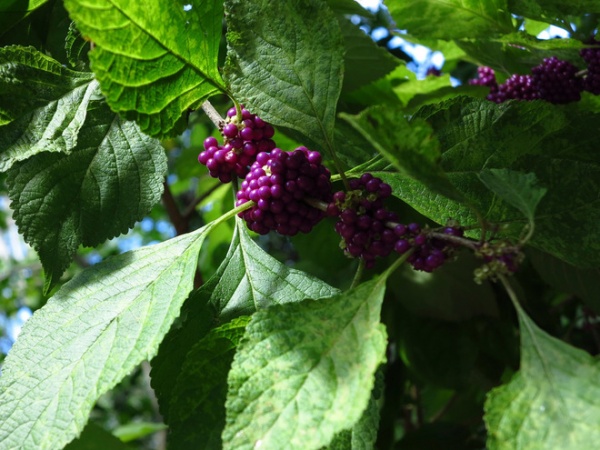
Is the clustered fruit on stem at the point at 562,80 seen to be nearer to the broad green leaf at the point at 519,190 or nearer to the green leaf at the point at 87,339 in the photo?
the broad green leaf at the point at 519,190

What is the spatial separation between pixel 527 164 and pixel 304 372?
11.1 inches

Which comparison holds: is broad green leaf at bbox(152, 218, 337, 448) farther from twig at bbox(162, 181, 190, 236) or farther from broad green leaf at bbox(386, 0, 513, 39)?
twig at bbox(162, 181, 190, 236)

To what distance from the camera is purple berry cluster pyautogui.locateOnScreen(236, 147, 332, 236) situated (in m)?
0.57

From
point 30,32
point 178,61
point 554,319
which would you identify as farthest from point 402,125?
point 554,319

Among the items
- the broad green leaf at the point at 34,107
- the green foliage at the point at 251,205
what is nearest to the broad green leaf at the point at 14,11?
the green foliage at the point at 251,205

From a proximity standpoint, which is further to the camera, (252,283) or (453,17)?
(453,17)

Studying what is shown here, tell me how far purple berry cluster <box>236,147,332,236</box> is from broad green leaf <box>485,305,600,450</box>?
21cm

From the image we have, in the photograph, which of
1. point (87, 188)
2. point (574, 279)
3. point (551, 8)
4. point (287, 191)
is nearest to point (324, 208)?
point (287, 191)

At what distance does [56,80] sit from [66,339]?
0.26m

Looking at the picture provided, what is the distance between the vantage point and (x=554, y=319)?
118 cm

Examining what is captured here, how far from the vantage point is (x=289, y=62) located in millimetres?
575

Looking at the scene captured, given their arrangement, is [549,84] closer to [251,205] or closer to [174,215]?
[251,205]

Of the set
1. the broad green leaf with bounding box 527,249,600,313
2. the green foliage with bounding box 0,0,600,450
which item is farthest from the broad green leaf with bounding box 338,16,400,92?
the broad green leaf with bounding box 527,249,600,313

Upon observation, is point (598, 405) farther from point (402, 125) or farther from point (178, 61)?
point (178, 61)
